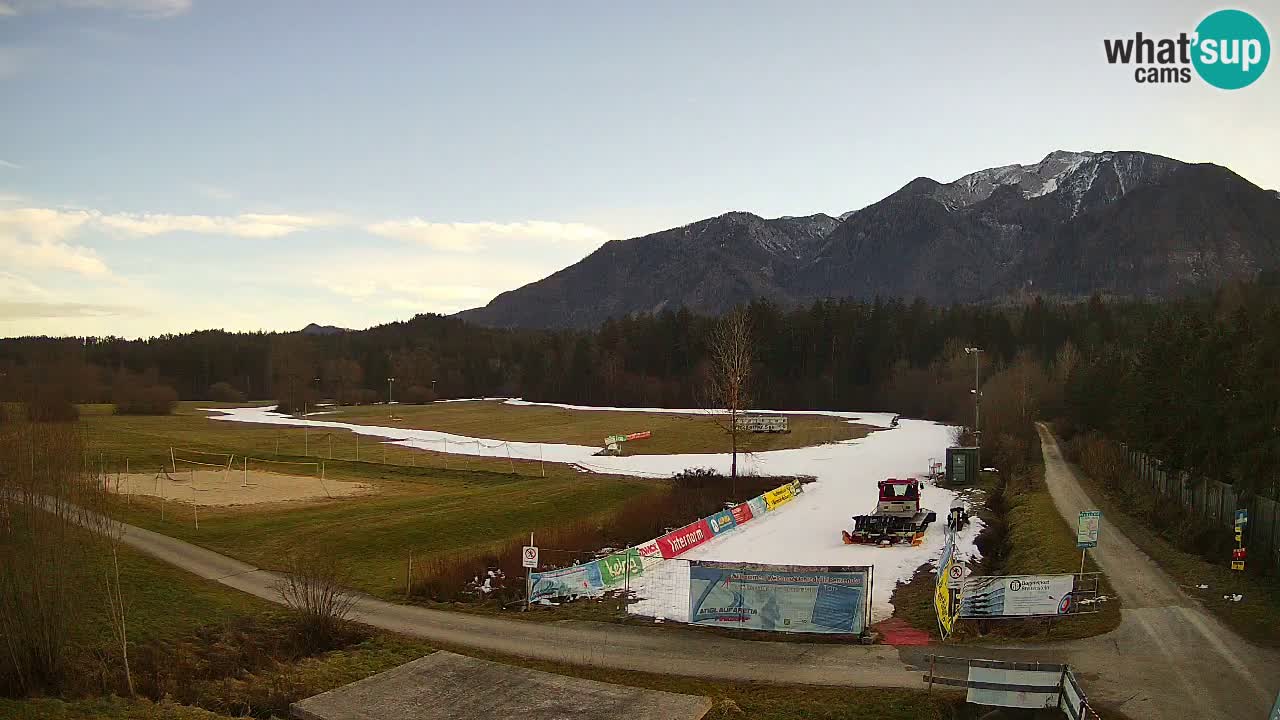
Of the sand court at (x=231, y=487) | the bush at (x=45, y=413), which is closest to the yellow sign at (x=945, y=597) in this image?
the bush at (x=45, y=413)

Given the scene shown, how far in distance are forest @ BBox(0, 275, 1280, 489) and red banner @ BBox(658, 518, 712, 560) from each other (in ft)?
61.9

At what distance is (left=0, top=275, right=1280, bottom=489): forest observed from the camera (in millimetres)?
30953

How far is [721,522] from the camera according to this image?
3647 centimetres

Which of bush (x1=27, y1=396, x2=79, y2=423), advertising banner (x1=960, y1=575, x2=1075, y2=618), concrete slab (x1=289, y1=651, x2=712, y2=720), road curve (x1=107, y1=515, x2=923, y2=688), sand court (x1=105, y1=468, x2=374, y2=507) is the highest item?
bush (x1=27, y1=396, x2=79, y2=423)

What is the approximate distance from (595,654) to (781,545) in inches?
606

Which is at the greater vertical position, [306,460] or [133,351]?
[133,351]

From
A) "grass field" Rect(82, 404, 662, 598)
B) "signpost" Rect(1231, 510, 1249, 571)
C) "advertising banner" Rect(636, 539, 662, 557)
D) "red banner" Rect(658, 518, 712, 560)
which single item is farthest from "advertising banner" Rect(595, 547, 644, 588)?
"signpost" Rect(1231, 510, 1249, 571)

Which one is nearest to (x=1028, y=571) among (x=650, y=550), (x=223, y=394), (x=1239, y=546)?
(x=1239, y=546)

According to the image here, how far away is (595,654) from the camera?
19.8m

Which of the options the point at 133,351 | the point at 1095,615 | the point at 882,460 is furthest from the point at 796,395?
the point at 133,351

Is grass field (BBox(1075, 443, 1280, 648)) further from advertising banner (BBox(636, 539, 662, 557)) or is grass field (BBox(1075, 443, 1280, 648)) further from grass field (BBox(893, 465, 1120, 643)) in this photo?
advertising banner (BBox(636, 539, 662, 557))

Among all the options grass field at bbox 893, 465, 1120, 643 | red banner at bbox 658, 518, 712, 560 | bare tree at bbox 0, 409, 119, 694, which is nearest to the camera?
bare tree at bbox 0, 409, 119, 694

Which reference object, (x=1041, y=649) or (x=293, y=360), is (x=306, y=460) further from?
(x=293, y=360)

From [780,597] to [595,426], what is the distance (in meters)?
74.8
